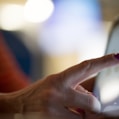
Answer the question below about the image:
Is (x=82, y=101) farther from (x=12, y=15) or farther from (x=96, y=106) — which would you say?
(x=12, y=15)

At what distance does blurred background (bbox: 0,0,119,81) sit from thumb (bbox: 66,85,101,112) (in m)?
1.23

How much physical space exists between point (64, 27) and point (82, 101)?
1.44 meters

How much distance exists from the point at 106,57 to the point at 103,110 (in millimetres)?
67

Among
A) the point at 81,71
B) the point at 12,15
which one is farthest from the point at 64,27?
the point at 81,71

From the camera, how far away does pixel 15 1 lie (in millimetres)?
1782

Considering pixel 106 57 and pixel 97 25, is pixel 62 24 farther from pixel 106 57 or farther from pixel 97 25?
pixel 106 57

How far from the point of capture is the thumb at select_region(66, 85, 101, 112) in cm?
40

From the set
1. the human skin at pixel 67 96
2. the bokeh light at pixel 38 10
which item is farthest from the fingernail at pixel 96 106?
the bokeh light at pixel 38 10

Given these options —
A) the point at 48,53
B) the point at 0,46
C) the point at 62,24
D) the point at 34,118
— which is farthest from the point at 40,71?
the point at 34,118

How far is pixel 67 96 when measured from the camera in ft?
1.34

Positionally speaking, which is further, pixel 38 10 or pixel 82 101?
pixel 38 10

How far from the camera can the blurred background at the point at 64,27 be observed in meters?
1.71

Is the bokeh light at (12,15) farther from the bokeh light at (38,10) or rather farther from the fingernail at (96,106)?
the fingernail at (96,106)

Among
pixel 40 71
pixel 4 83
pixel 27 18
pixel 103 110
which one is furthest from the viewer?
pixel 27 18
